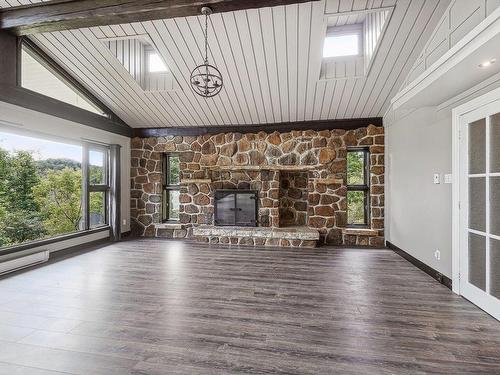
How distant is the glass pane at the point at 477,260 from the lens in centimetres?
280

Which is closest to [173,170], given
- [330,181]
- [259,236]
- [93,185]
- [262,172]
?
[93,185]

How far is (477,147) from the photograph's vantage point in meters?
2.90

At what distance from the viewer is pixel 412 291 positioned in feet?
10.6

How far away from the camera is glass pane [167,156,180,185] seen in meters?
6.61

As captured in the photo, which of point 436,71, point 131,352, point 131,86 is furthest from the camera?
point 131,86

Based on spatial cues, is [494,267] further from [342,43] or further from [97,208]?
[97,208]

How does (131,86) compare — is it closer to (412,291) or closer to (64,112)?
(64,112)

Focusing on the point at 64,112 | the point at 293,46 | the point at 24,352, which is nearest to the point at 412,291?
the point at 293,46

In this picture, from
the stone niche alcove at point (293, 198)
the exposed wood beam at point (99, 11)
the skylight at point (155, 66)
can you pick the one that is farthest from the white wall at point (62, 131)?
the stone niche alcove at point (293, 198)

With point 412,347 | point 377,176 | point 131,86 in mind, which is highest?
point 131,86

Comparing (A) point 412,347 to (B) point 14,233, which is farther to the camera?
(B) point 14,233

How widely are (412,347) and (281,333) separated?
1014 mm

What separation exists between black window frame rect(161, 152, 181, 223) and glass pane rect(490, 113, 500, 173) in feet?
18.3

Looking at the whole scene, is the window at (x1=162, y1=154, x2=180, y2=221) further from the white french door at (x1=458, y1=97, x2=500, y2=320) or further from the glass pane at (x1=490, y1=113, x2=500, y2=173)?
the glass pane at (x1=490, y1=113, x2=500, y2=173)
